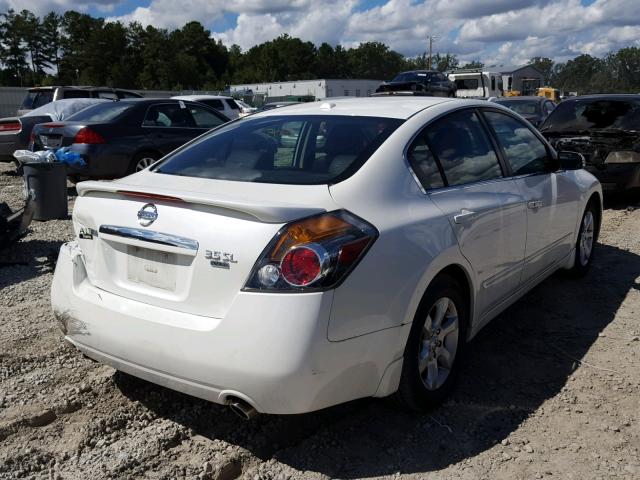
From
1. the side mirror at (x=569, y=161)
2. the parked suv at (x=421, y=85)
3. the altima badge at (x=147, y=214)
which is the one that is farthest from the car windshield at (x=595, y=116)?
the parked suv at (x=421, y=85)

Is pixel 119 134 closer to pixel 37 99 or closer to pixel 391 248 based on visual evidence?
pixel 391 248

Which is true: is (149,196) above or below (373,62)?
below

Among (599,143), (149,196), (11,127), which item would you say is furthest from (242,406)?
(11,127)

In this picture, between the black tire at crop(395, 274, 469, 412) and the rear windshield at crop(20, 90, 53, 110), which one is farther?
the rear windshield at crop(20, 90, 53, 110)

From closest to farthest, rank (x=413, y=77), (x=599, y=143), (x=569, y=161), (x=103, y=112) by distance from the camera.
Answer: (x=569, y=161)
(x=599, y=143)
(x=103, y=112)
(x=413, y=77)

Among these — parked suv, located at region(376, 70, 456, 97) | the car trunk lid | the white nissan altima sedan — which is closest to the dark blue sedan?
the white nissan altima sedan

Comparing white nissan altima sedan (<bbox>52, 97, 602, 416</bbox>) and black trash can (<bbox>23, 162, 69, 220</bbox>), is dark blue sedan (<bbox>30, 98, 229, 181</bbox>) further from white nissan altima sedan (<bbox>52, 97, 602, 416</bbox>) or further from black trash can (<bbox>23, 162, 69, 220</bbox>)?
white nissan altima sedan (<bbox>52, 97, 602, 416</bbox>)

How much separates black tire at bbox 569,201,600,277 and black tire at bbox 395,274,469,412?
2423mm

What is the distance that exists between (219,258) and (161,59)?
9157 centimetres

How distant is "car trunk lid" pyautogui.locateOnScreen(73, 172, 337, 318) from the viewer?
2594 mm

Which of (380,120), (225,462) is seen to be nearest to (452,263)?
(380,120)

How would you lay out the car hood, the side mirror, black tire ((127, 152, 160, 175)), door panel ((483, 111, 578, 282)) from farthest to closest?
black tire ((127, 152, 160, 175)) < the car hood < the side mirror < door panel ((483, 111, 578, 282))

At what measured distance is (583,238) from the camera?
18.0 feet

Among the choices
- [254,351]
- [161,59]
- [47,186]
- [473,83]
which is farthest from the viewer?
[161,59]
